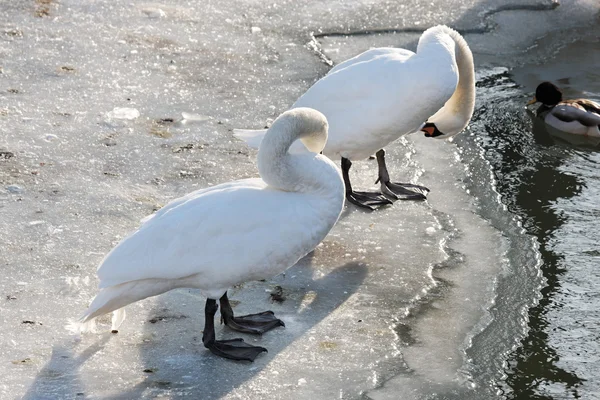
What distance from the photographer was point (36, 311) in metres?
4.88

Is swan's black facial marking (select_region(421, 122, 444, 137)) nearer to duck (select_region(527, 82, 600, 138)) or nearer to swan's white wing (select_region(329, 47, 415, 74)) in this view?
swan's white wing (select_region(329, 47, 415, 74))

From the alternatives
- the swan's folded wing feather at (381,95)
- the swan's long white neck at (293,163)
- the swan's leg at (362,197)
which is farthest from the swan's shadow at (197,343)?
the swan's folded wing feather at (381,95)

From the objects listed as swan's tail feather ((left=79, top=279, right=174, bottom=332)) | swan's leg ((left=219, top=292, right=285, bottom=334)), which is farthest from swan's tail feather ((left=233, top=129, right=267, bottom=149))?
swan's tail feather ((left=79, top=279, right=174, bottom=332))

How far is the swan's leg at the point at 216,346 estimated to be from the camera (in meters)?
4.70

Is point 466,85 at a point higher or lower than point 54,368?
higher

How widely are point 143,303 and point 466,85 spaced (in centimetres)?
300

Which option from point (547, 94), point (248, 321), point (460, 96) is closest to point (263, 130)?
point (460, 96)

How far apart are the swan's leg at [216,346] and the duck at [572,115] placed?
4.17m

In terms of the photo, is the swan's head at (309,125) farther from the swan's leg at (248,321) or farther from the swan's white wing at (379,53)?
the swan's white wing at (379,53)

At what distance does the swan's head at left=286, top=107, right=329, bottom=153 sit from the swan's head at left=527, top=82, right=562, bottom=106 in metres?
3.88

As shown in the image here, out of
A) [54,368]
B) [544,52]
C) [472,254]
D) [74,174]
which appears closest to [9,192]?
[74,174]

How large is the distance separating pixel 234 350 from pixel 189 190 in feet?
6.10

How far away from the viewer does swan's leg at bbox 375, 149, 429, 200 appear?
6703 millimetres

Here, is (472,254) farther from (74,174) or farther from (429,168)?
(74,174)
